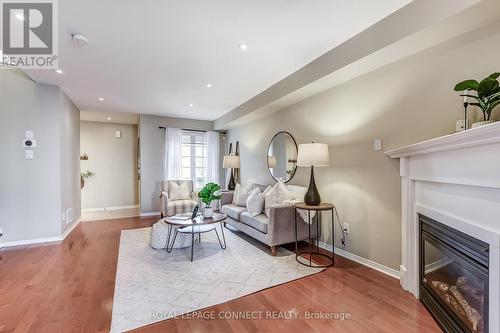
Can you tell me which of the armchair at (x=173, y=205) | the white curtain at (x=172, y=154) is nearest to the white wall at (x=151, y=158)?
the white curtain at (x=172, y=154)

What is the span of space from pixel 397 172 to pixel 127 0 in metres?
2.92

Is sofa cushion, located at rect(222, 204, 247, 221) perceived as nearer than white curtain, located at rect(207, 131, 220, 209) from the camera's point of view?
Yes

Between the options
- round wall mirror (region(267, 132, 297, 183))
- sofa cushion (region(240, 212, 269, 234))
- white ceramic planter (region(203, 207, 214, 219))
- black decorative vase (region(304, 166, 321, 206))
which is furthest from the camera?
round wall mirror (region(267, 132, 297, 183))

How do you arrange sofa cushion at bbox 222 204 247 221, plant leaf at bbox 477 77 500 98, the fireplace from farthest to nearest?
sofa cushion at bbox 222 204 247 221 < plant leaf at bbox 477 77 500 98 < the fireplace

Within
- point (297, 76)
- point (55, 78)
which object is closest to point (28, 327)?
point (55, 78)

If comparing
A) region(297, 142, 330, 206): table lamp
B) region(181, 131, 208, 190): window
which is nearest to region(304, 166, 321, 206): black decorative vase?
region(297, 142, 330, 206): table lamp

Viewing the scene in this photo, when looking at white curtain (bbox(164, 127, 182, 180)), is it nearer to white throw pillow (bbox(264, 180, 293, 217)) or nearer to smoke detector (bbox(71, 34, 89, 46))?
white throw pillow (bbox(264, 180, 293, 217))

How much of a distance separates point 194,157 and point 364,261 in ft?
15.9

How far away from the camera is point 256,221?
332cm

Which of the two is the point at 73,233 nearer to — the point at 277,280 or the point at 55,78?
the point at 55,78

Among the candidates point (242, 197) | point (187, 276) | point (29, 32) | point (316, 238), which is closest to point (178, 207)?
point (242, 197)

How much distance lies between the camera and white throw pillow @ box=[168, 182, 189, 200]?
5.27 metres

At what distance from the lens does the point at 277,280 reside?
2400 millimetres

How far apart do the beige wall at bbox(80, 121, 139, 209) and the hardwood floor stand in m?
3.82
